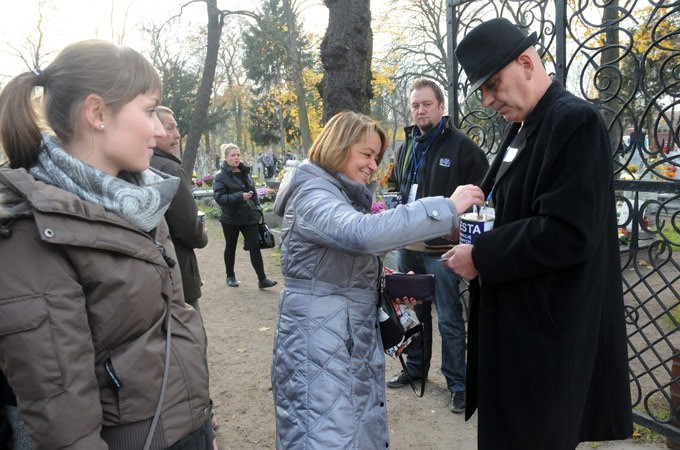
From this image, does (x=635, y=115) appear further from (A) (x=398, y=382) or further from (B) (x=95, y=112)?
(B) (x=95, y=112)

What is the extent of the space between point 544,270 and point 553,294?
4.7 inches

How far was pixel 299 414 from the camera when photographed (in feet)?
6.76

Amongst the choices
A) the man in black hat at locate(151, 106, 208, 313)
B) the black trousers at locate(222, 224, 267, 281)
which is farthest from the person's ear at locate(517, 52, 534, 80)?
the black trousers at locate(222, 224, 267, 281)

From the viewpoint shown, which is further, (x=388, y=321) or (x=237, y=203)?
(x=237, y=203)

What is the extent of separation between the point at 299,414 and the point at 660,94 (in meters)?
2.55

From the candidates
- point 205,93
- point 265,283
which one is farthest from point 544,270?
point 205,93

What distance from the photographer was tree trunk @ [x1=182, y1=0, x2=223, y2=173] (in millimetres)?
8758

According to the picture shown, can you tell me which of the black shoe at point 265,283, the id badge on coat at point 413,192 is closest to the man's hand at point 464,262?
the id badge on coat at point 413,192

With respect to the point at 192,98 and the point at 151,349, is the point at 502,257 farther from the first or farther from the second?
the point at 192,98

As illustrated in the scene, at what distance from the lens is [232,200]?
6.92m

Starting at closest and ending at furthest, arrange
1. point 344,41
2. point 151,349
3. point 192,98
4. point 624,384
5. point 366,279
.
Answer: point 151,349
point 624,384
point 366,279
point 344,41
point 192,98

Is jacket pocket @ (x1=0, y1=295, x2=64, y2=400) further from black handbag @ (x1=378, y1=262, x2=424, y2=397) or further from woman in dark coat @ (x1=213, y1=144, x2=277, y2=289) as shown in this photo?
woman in dark coat @ (x1=213, y1=144, x2=277, y2=289)

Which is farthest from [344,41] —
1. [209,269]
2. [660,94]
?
[209,269]

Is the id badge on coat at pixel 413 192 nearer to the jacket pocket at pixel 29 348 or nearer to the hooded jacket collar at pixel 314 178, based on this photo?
the hooded jacket collar at pixel 314 178
